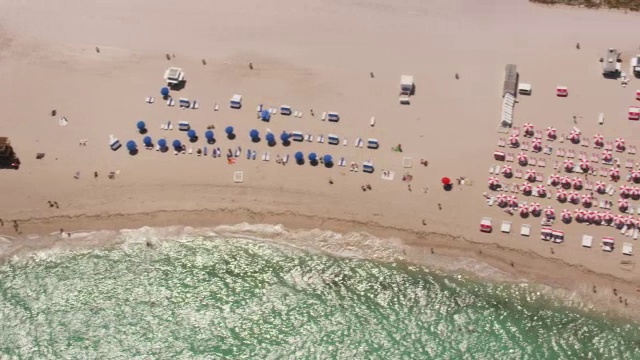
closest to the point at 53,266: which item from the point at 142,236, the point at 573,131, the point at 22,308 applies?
the point at 22,308

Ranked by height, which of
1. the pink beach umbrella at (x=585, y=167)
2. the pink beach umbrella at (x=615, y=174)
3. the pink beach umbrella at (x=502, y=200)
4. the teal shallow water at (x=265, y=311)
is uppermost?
the pink beach umbrella at (x=585, y=167)

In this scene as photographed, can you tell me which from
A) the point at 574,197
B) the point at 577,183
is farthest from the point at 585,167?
the point at 574,197

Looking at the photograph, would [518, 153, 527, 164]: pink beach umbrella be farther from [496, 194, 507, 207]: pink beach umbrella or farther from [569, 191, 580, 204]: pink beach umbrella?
[569, 191, 580, 204]: pink beach umbrella

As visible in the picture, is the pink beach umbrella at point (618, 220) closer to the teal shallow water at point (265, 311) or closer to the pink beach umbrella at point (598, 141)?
the pink beach umbrella at point (598, 141)

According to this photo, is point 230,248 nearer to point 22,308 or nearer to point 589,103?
point 22,308

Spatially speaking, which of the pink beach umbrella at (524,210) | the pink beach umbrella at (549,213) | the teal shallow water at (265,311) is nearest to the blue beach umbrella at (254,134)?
the teal shallow water at (265,311)

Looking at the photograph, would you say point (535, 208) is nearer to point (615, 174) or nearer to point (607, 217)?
point (607, 217)
